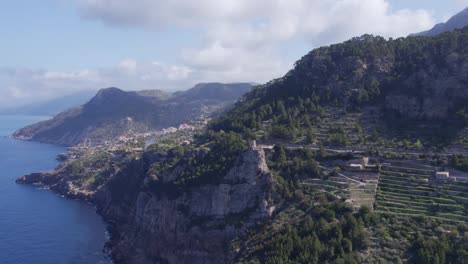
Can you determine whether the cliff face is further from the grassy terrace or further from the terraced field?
the grassy terrace

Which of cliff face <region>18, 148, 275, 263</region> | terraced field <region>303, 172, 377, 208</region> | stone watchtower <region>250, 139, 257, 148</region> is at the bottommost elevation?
cliff face <region>18, 148, 275, 263</region>

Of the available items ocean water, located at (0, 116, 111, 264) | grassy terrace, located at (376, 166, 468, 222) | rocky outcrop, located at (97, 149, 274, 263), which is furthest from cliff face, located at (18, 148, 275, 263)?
grassy terrace, located at (376, 166, 468, 222)

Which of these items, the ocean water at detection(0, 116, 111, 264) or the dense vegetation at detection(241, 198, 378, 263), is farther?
the ocean water at detection(0, 116, 111, 264)

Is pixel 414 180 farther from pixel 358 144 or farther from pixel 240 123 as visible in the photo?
pixel 240 123

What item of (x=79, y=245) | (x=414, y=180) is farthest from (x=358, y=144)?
(x=79, y=245)

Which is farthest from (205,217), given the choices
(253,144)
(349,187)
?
(349,187)

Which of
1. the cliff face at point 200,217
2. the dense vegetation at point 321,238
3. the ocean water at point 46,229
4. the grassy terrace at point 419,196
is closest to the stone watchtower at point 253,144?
the cliff face at point 200,217
